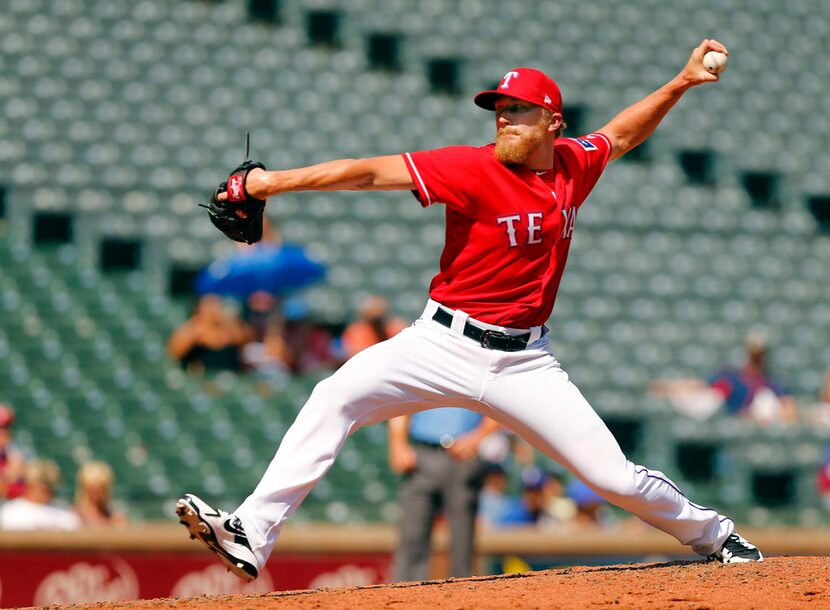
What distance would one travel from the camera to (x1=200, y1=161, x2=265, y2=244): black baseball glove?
4352 millimetres

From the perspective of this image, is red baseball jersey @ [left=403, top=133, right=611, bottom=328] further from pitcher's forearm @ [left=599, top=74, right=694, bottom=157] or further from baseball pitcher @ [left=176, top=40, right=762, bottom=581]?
pitcher's forearm @ [left=599, top=74, right=694, bottom=157]

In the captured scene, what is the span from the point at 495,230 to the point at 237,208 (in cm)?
84

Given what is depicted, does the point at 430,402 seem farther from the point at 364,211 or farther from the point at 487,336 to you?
the point at 364,211

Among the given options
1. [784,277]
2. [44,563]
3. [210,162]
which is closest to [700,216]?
[784,277]

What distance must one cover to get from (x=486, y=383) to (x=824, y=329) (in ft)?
28.6

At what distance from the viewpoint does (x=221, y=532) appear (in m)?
4.35

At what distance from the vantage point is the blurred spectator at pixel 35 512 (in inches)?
307

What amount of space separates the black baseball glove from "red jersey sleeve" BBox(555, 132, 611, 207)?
107 cm

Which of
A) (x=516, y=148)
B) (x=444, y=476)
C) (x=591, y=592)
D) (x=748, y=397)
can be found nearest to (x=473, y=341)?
(x=516, y=148)

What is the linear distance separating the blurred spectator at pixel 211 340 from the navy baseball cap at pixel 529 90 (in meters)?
5.68

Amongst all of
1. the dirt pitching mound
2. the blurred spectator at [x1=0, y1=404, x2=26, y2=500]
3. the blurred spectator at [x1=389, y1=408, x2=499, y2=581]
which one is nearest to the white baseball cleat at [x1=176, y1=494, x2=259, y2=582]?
the dirt pitching mound

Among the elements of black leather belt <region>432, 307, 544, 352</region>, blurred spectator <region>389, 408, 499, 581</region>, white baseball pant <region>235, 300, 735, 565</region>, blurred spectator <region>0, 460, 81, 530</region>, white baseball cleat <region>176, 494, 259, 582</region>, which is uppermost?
black leather belt <region>432, 307, 544, 352</region>

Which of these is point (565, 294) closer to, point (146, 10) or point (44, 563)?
point (146, 10)

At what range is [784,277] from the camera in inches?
503
